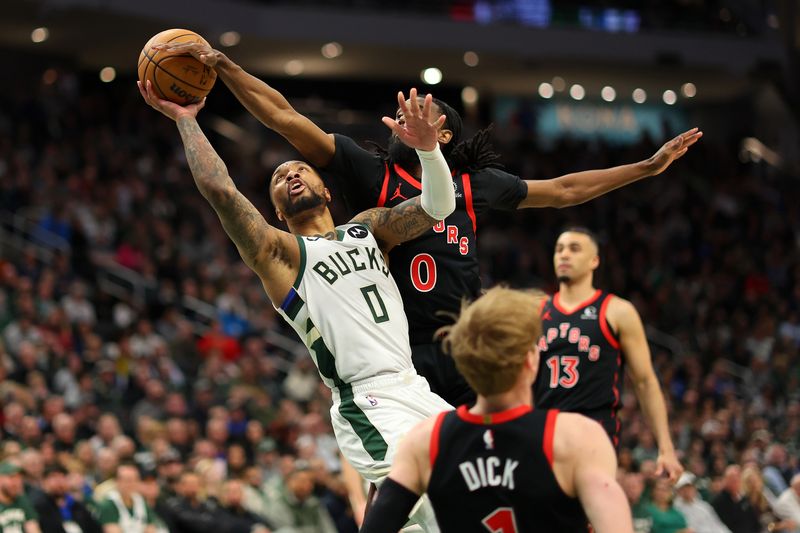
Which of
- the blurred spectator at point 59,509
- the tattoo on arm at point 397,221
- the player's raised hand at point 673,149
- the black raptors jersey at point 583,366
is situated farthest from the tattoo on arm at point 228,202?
the blurred spectator at point 59,509

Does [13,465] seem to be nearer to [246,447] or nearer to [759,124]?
[246,447]

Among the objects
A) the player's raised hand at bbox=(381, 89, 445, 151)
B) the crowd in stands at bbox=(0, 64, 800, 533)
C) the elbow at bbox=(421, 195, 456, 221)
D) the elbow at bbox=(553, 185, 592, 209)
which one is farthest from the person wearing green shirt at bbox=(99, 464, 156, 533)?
the player's raised hand at bbox=(381, 89, 445, 151)

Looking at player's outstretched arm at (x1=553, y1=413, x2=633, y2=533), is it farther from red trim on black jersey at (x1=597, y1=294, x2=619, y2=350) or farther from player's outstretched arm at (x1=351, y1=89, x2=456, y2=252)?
red trim on black jersey at (x1=597, y1=294, x2=619, y2=350)

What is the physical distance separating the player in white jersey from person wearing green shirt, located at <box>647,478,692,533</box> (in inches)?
294

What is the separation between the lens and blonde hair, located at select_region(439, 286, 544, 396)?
375cm

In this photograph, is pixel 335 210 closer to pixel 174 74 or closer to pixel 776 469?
pixel 776 469

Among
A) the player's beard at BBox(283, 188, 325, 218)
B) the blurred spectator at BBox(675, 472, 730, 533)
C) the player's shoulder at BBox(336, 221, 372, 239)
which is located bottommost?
the blurred spectator at BBox(675, 472, 730, 533)

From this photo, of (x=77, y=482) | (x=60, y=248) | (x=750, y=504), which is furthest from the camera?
(x=60, y=248)

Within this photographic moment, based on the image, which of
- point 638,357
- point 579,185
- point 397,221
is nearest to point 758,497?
point 638,357

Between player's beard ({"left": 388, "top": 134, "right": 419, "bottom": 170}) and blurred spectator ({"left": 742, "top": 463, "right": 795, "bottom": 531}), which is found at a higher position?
player's beard ({"left": 388, "top": 134, "right": 419, "bottom": 170})

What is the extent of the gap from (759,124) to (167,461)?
21672 mm

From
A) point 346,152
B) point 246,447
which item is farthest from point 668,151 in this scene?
point 246,447

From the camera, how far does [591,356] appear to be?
7.48 meters

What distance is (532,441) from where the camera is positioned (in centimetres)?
373
